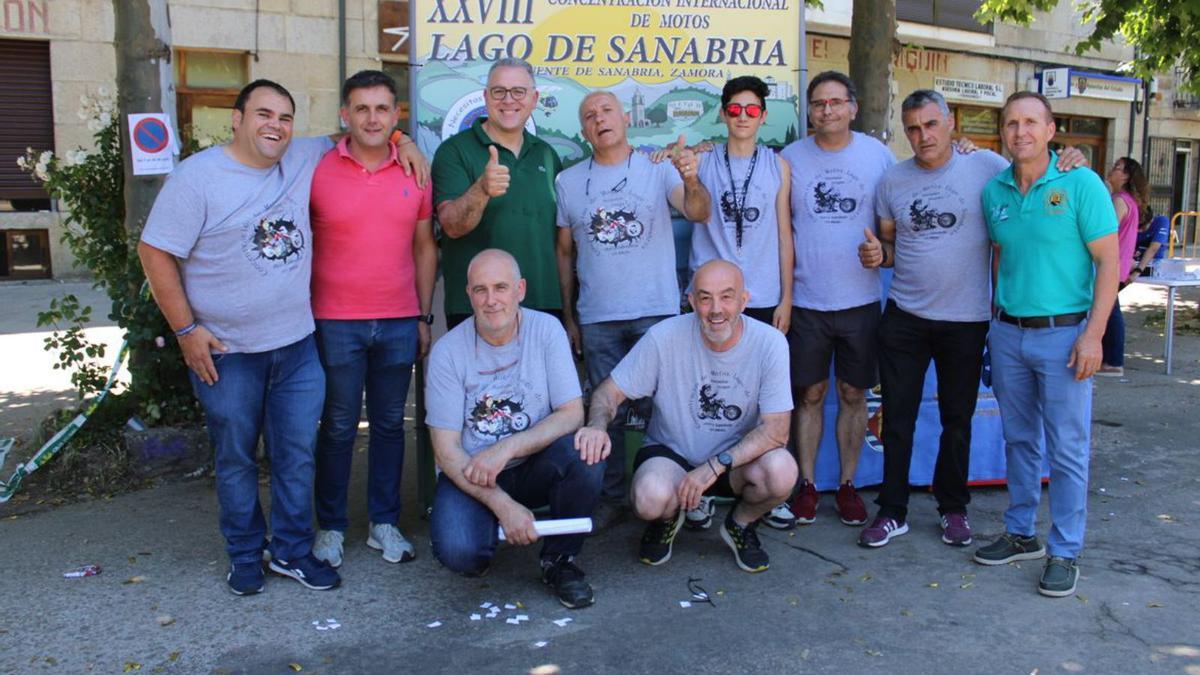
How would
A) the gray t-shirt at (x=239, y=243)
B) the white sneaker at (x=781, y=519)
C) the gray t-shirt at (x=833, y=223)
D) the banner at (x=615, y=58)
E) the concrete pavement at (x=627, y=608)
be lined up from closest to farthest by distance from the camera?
the concrete pavement at (x=627, y=608)
the gray t-shirt at (x=239, y=243)
the gray t-shirt at (x=833, y=223)
the white sneaker at (x=781, y=519)
the banner at (x=615, y=58)

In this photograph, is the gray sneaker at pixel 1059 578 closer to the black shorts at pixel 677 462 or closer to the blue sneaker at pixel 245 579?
the black shorts at pixel 677 462

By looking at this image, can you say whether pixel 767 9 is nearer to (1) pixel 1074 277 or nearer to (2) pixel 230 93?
(1) pixel 1074 277

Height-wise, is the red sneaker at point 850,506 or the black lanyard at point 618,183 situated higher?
the black lanyard at point 618,183

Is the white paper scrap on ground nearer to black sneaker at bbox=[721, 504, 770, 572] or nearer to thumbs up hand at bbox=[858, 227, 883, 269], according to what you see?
black sneaker at bbox=[721, 504, 770, 572]

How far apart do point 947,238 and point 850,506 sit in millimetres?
1288

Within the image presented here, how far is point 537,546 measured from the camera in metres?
4.39

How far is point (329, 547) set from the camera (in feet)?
13.6

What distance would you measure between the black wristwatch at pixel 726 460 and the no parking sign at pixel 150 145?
3201 millimetres

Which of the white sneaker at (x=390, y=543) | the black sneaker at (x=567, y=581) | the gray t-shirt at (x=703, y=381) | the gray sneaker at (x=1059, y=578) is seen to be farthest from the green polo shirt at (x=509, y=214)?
the gray sneaker at (x=1059, y=578)

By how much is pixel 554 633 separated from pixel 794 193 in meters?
2.19

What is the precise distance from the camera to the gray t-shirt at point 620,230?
4.36 meters

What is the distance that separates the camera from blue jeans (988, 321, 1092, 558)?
389cm

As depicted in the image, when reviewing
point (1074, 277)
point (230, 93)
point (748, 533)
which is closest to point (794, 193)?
point (1074, 277)

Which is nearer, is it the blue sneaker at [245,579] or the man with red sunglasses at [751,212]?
the blue sneaker at [245,579]
